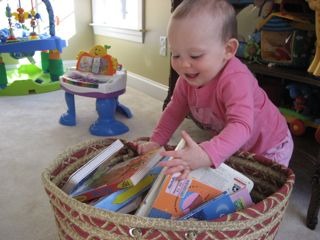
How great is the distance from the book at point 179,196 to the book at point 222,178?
1cm

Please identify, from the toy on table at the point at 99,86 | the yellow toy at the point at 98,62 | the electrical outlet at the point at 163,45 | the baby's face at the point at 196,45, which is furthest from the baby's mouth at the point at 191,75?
the electrical outlet at the point at 163,45

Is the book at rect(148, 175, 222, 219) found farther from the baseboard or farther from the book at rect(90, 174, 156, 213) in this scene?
the baseboard

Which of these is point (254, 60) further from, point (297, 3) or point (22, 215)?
point (22, 215)

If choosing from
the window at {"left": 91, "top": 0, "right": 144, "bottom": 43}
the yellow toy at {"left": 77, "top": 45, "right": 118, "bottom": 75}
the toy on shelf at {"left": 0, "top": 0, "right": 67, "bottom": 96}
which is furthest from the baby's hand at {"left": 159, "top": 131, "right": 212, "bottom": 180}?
the toy on shelf at {"left": 0, "top": 0, "right": 67, "bottom": 96}

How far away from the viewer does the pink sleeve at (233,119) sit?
0.55 meters

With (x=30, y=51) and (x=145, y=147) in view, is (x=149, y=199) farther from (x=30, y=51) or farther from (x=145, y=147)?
(x=30, y=51)

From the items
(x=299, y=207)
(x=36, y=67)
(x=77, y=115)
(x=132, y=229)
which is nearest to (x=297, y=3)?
(x=299, y=207)

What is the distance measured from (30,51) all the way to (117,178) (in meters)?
1.89

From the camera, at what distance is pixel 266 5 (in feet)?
4.42

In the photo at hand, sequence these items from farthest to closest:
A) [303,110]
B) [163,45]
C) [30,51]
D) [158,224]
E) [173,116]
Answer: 1. [30,51]
2. [163,45]
3. [303,110]
4. [173,116]
5. [158,224]

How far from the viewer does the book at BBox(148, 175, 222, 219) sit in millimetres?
512

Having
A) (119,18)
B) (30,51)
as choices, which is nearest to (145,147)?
(30,51)

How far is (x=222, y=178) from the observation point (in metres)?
0.56

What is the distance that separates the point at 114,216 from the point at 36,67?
243 cm
